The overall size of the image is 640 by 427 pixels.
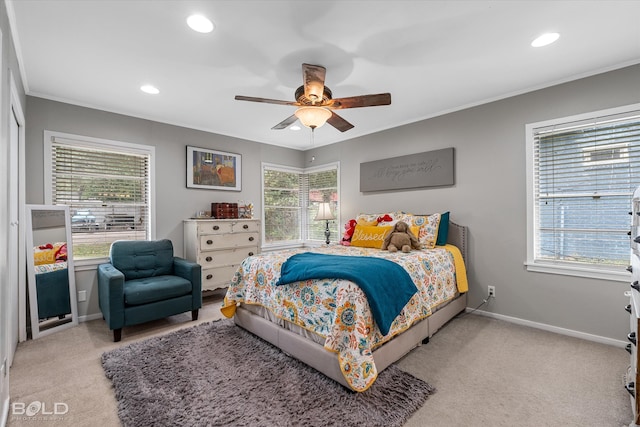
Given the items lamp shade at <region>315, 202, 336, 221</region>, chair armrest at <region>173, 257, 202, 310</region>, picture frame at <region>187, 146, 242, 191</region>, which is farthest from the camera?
lamp shade at <region>315, 202, 336, 221</region>

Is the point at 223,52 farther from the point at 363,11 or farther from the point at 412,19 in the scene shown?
the point at 412,19

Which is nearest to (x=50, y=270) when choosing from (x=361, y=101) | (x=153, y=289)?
(x=153, y=289)

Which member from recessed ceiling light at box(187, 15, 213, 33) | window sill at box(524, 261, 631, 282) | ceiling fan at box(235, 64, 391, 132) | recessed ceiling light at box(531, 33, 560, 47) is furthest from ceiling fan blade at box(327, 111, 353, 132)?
window sill at box(524, 261, 631, 282)

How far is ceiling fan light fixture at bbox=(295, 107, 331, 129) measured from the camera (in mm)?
2498

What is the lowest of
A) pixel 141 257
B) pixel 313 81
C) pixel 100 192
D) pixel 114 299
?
pixel 114 299

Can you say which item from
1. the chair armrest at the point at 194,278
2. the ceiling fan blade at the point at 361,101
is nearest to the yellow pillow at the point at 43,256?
the chair armrest at the point at 194,278

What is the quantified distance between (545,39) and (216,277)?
4103mm

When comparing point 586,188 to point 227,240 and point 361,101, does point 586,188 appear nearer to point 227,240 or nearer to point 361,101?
point 361,101

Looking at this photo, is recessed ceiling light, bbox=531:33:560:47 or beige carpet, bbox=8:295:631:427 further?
recessed ceiling light, bbox=531:33:560:47

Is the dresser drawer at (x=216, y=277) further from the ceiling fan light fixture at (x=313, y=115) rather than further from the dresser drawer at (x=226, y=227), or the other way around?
the ceiling fan light fixture at (x=313, y=115)

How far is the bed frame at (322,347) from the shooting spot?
197 centimetres

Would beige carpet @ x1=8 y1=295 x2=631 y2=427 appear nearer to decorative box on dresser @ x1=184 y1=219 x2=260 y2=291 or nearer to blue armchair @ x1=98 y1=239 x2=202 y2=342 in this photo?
blue armchair @ x1=98 y1=239 x2=202 y2=342

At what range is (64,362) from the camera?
2.31 metres

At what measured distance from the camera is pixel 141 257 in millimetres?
3336
